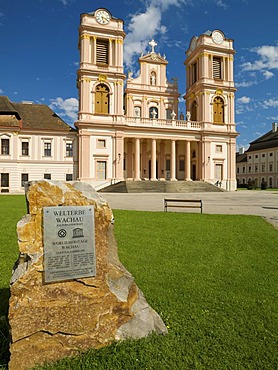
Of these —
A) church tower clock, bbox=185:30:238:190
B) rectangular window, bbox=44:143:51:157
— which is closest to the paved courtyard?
rectangular window, bbox=44:143:51:157

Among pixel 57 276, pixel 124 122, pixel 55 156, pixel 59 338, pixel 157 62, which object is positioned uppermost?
pixel 157 62

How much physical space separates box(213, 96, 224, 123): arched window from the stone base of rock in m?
45.4

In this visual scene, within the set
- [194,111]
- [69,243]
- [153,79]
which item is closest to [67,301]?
[69,243]

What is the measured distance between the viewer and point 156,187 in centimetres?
3628

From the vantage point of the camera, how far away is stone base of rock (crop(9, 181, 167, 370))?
2.79 meters

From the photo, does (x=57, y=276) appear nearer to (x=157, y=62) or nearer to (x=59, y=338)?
(x=59, y=338)

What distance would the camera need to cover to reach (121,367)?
2.76 meters

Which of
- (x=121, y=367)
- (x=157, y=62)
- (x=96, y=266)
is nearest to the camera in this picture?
(x=121, y=367)

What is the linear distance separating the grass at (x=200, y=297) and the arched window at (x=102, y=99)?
33846 mm

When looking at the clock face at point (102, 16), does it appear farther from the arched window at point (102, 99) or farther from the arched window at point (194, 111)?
the arched window at point (194, 111)

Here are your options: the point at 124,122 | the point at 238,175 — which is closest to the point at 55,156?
the point at 124,122

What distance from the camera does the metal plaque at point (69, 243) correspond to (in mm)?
2917

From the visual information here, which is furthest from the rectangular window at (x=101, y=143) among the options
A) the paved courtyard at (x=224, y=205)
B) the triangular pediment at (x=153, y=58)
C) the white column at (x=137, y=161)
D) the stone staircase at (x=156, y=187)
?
the paved courtyard at (x=224, y=205)

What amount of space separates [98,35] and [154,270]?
4220 centimetres
